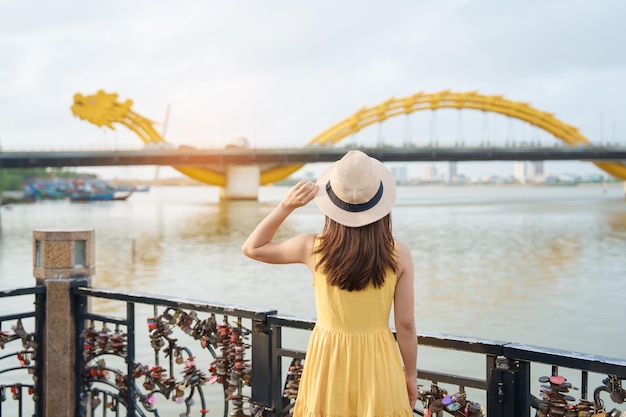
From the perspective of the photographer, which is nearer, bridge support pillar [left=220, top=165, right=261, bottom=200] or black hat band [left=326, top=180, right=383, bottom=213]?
black hat band [left=326, top=180, right=383, bottom=213]

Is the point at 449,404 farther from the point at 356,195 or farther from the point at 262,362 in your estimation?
the point at 356,195

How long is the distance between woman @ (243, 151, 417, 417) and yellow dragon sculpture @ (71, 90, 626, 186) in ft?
199

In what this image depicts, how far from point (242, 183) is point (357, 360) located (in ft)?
202

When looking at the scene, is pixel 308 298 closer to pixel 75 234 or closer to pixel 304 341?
pixel 304 341

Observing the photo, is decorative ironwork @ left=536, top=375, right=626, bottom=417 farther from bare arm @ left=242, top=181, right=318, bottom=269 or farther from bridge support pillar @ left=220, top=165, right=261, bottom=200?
bridge support pillar @ left=220, top=165, right=261, bottom=200

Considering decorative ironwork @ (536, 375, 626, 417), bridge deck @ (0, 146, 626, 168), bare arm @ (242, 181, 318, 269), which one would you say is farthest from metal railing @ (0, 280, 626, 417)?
bridge deck @ (0, 146, 626, 168)

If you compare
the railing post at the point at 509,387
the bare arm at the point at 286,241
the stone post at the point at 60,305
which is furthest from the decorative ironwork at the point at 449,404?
the stone post at the point at 60,305

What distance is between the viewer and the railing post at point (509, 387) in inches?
115

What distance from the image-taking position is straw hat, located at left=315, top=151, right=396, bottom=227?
264cm

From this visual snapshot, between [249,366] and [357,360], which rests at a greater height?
[357,360]

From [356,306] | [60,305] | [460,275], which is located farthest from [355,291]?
[460,275]

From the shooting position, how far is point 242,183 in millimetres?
63875

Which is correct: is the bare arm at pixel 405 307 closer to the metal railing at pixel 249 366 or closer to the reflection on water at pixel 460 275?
the metal railing at pixel 249 366

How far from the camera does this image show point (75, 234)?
476 centimetres
